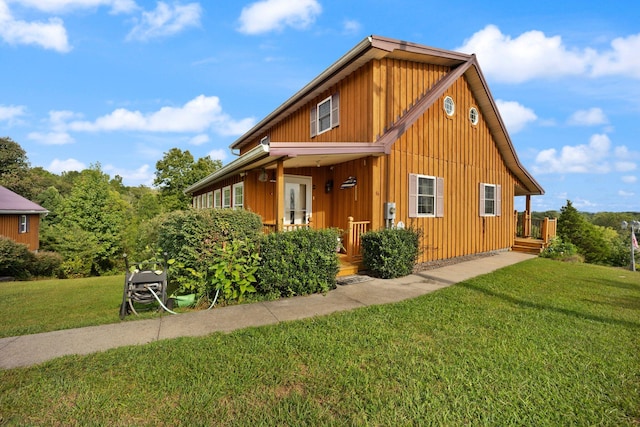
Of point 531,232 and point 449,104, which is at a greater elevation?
point 449,104

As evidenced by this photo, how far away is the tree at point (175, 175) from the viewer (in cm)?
2920

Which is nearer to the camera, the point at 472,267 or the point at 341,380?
the point at 341,380

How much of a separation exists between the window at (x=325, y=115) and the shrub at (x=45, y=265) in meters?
19.0

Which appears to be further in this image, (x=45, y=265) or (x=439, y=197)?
(x=45, y=265)

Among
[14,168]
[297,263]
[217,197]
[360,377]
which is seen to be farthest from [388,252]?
[14,168]

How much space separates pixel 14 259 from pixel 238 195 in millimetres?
14587

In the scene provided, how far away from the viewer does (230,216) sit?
18.0ft

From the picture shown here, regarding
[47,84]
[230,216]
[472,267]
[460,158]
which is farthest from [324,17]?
[47,84]

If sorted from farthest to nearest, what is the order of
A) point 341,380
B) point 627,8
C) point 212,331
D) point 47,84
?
point 47,84 → point 627,8 → point 212,331 → point 341,380

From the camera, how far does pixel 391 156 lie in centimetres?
834

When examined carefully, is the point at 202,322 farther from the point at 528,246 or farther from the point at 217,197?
the point at 528,246

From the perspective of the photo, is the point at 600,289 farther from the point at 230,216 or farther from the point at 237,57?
the point at 237,57

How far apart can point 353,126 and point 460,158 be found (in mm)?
4223

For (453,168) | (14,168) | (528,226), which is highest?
(14,168)
